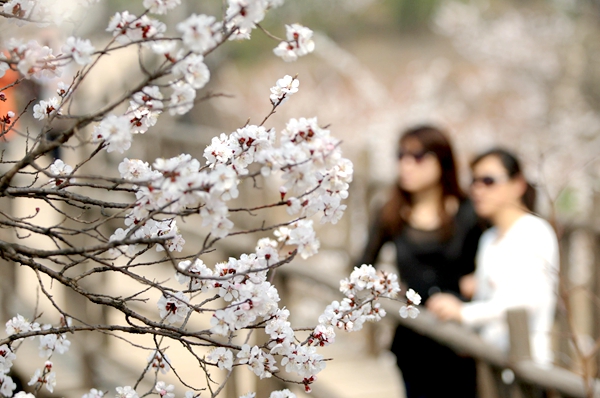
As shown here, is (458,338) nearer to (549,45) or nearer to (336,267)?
(336,267)

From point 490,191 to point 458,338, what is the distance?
78 cm

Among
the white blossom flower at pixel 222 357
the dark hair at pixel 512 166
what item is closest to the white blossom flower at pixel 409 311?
the white blossom flower at pixel 222 357

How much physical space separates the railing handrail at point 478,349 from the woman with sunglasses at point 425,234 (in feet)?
0.91

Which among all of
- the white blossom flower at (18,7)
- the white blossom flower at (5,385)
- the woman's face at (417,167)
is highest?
the woman's face at (417,167)

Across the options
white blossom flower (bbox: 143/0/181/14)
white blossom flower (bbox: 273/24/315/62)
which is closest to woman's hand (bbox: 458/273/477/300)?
white blossom flower (bbox: 273/24/315/62)

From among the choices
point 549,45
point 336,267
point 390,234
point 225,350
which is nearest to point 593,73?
point 549,45

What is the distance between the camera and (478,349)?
2549 millimetres

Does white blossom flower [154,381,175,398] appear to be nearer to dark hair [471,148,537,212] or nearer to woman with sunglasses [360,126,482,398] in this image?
woman with sunglasses [360,126,482,398]

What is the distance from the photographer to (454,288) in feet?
10.7

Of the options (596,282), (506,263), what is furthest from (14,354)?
(596,282)

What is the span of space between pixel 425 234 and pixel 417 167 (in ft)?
0.98

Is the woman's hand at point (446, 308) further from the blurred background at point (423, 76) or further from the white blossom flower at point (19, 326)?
the blurred background at point (423, 76)

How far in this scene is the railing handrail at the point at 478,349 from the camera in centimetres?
222

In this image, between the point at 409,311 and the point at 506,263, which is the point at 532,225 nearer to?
the point at 506,263
